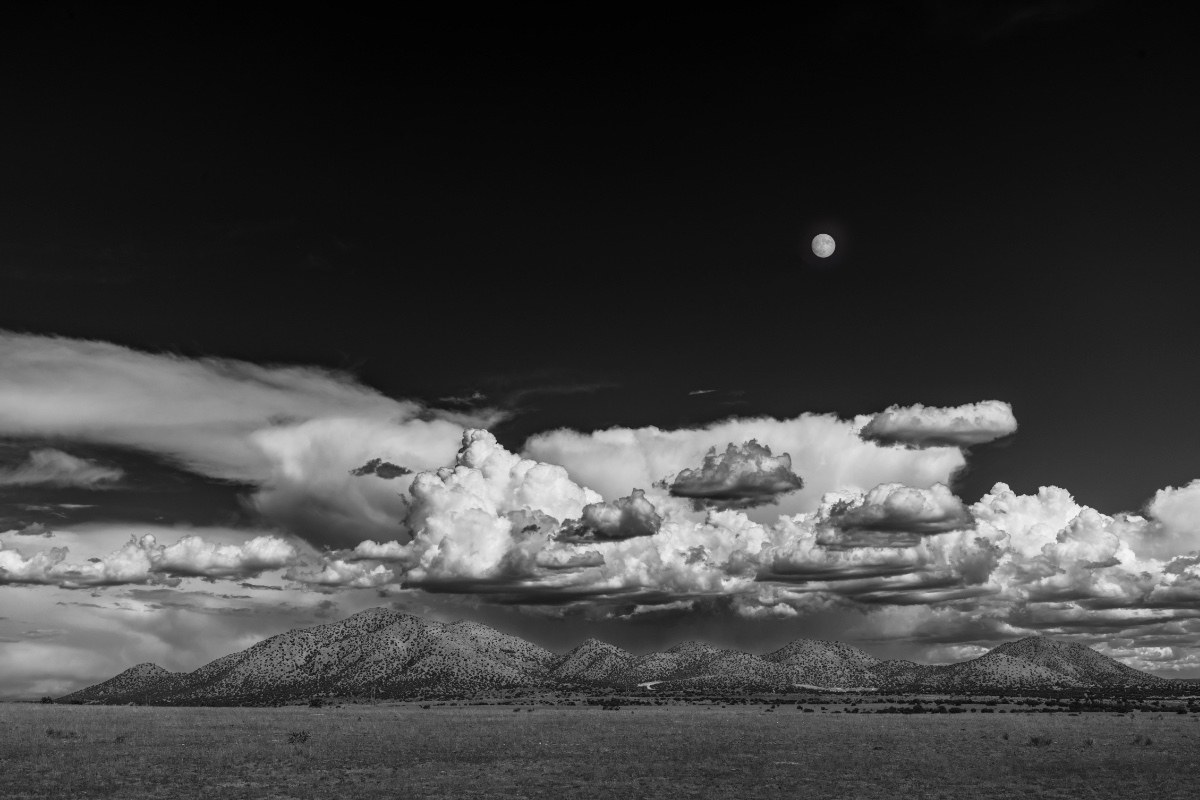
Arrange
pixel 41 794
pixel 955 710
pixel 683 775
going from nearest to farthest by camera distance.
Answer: pixel 41 794, pixel 683 775, pixel 955 710

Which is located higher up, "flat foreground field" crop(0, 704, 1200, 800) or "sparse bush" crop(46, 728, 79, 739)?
"sparse bush" crop(46, 728, 79, 739)

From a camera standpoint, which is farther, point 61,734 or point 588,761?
point 61,734

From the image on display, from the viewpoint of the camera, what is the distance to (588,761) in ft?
185

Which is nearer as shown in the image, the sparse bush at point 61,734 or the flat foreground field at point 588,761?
the flat foreground field at point 588,761

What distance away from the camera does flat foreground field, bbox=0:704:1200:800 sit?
44.0m


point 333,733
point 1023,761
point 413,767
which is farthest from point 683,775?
point 333,733

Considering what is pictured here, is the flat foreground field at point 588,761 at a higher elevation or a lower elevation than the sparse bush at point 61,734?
lower

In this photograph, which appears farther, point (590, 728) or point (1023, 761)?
point (590, 728)

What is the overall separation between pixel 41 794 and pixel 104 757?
1575cm

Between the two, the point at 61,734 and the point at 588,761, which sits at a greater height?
the point at 61,734

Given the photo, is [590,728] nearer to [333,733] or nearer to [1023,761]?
[333,733]

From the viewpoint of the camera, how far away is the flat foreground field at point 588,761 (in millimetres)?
43969

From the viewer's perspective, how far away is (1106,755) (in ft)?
201

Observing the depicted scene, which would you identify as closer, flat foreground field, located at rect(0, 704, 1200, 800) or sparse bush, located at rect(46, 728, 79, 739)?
flat foreground field, located at rect(0, 704, 1200, 800)
